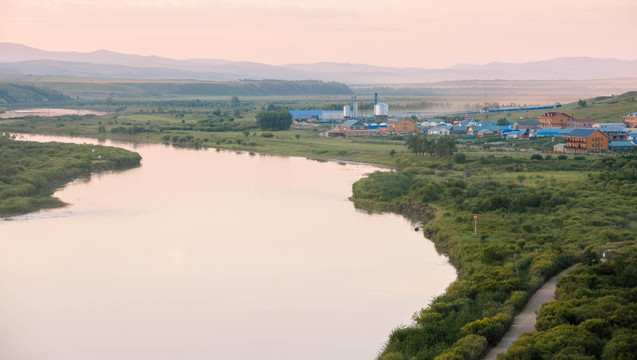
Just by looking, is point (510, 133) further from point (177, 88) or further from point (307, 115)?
point (177, 88)

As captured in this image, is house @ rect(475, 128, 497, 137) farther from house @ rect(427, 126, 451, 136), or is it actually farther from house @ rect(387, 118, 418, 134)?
house @ rect(387, 118, 418, 134)

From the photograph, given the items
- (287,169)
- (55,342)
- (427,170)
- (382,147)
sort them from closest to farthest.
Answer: (55,342) → (427,170) → (287,169) → (382,147)

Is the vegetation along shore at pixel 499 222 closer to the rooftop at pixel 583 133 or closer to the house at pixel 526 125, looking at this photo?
the rooftop at pixel 583 133

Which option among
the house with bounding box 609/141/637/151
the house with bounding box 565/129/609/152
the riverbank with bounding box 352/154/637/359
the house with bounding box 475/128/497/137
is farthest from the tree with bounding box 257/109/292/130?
the house with bounding box 609/141/637/151

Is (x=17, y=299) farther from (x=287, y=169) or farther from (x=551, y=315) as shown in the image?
(x=287, y=169)

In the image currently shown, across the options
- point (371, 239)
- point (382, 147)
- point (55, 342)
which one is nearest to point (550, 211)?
point (371, 239)

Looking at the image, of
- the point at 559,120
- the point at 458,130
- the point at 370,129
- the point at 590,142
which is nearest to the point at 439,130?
the point at 458,130

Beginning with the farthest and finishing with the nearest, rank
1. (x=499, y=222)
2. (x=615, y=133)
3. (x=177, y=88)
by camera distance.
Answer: (x=177, y=88) < (x=615, y=133) < (x=499, y=222)
